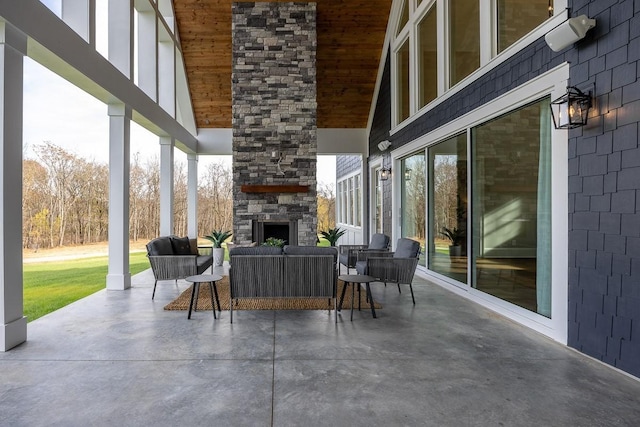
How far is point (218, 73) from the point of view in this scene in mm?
9875

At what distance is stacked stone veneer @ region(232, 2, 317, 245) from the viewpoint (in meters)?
8.88

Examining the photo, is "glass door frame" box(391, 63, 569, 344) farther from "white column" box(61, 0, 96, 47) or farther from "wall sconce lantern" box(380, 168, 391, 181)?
"white column" box(61, 0, 96, 47)

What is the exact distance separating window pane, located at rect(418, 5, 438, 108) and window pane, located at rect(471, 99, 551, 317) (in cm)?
191

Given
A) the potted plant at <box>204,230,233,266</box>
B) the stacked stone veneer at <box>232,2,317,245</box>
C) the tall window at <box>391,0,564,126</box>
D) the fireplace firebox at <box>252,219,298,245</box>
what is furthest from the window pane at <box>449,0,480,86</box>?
the potted plant at <box>204,230,233,266</box>

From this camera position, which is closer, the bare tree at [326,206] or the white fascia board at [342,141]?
the white fascia board at [342,141]

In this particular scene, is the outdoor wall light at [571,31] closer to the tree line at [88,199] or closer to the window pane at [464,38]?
the window pane at [464,38]

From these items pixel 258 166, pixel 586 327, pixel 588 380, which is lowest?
pixel 588 380

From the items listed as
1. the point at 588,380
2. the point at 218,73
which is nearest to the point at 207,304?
the point at 588,380

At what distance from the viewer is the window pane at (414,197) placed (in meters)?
7.07

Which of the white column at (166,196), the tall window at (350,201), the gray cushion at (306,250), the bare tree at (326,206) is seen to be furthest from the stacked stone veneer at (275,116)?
the bare tree at (326,206)

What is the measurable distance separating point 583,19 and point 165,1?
8.23 m

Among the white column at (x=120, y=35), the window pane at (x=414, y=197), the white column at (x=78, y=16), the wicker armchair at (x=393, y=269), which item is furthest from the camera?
the window pane at (x=414, y=197)

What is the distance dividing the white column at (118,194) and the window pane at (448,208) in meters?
4.97

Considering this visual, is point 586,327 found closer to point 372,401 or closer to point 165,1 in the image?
point 372,401
